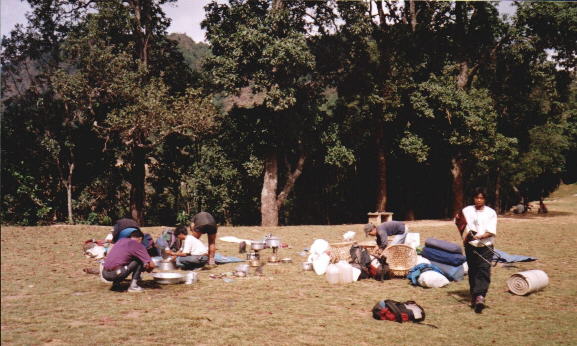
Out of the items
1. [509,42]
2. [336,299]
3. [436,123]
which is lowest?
[336,299]

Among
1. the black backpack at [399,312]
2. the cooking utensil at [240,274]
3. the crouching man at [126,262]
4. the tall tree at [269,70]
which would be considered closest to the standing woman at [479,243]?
the black backpack at [399,312]

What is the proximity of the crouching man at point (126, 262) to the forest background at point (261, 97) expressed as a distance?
1746 cm

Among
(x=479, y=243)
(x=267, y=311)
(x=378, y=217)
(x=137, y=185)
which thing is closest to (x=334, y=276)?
(x=267, y=311)

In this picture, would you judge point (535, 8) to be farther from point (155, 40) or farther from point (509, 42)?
point (155, 40)

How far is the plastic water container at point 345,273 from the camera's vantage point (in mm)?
11695

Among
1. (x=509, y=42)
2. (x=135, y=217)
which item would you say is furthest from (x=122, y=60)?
(x=509, y=42)

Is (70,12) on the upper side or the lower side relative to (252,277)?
upper

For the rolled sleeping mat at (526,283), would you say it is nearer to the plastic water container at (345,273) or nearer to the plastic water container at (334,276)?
the plastic water container at (345,273)

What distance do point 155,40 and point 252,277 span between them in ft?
83.2

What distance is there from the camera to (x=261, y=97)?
2934cm

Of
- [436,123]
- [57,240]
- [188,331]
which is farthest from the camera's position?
[436,123]

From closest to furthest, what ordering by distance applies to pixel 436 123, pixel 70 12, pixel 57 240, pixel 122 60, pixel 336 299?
1. pixel 336 299
2. pixel 57 240
3. pixel 122 60
4. pixel 70 12
5. pixel 436 123

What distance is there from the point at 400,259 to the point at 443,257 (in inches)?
41.6

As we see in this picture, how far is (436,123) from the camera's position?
104ft
